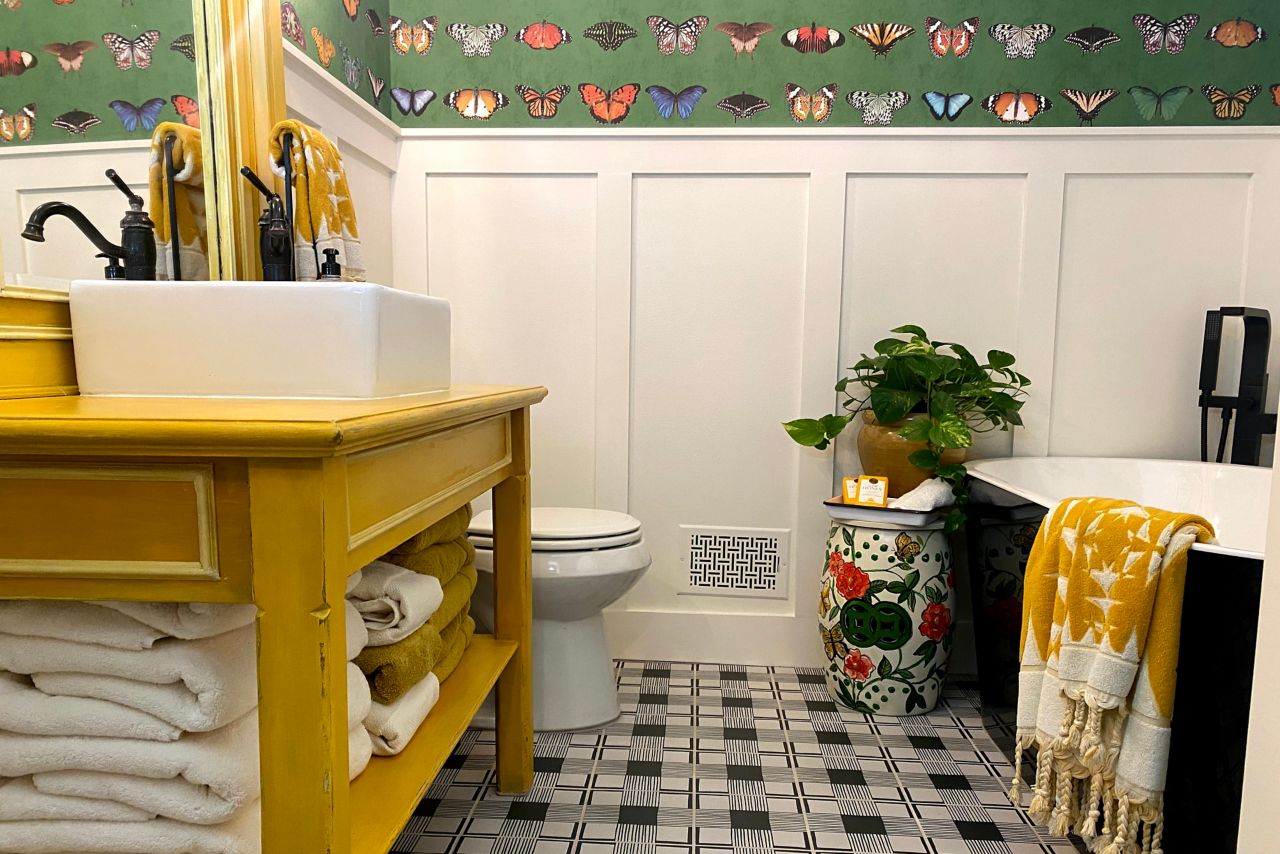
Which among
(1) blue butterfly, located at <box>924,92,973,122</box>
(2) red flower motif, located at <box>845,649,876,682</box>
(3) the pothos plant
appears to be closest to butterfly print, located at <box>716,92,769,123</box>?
(1) blue butterfly, located at <box>924,92,973,122</box>

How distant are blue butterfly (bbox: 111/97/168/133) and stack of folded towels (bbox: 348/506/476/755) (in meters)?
0.77

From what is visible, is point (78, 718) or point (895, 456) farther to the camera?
point (895, 456)

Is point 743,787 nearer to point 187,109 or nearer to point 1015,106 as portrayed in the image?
point 187,109

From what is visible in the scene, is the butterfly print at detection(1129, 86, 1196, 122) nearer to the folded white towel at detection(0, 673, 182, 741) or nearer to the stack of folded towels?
the stack of folded towels

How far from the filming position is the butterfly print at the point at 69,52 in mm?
1091

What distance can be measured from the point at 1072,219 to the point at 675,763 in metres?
1.79

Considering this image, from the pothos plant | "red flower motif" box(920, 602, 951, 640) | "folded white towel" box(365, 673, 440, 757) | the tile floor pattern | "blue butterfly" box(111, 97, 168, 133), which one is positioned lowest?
the tile floor pattern

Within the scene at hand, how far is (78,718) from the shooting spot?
828 millimetres

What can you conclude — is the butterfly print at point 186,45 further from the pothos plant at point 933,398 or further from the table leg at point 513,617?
the pothos plant at point 933,398

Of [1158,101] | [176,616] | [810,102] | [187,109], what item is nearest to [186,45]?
[187,109]

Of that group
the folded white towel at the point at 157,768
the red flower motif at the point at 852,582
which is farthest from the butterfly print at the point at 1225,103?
the folded white towel at the point at 157,768

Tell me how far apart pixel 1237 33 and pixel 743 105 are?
1328 millimetres

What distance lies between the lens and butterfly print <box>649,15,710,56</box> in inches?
88.8

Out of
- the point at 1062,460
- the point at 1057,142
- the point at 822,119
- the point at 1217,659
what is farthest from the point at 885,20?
the point at 1217,659
